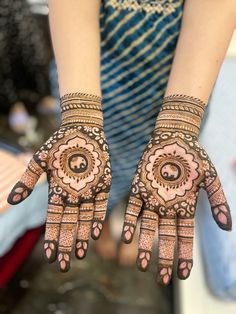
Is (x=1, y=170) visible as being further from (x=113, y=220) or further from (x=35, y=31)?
(x=35, y=31)

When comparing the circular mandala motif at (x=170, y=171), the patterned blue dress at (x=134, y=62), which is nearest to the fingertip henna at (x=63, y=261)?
the circular mandala motif at (x=170, y=171)

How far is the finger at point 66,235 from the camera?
73cm

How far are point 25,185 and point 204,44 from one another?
461 mm

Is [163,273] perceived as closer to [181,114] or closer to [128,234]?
[128,234]

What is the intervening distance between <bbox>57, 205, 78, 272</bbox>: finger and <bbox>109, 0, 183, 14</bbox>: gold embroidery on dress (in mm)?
454

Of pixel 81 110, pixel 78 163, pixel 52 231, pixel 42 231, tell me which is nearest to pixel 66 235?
pixel 52 231

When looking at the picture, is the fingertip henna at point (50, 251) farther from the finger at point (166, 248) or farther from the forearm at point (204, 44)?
the forearm at point (204, 44)

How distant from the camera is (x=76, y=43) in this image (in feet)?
2.89

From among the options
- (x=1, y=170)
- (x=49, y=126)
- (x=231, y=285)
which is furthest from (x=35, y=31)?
(x=231, y=285)

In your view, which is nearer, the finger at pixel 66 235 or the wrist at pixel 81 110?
the finger at pixel 66 235

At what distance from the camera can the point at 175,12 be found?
0.89 meters

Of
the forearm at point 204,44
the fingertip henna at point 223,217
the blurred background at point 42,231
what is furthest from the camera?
the blurred background at point 42,231

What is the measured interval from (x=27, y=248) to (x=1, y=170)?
0.29 m

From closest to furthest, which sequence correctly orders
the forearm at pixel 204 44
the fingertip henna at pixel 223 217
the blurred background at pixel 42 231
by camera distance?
the fingertip henna at pixel 223 217
the forearm at pixel 204 44
the blurred background at pixel 42 231
